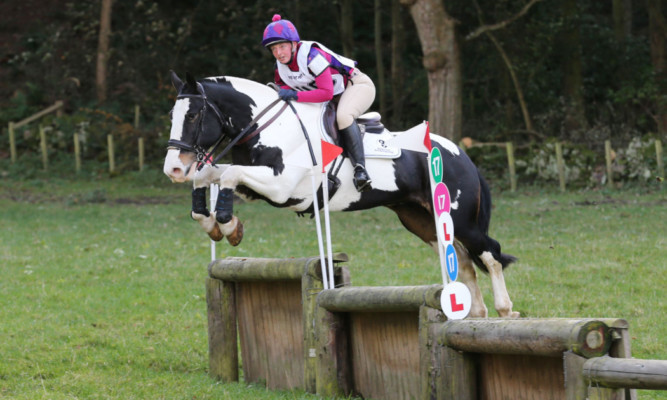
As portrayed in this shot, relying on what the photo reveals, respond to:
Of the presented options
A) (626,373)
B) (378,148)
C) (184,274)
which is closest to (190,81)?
(378,148)

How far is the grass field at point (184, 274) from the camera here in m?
6.80

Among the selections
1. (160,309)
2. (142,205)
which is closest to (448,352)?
(160,309)

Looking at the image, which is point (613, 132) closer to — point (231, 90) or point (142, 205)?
point (142, 205)

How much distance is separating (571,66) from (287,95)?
1690 cm

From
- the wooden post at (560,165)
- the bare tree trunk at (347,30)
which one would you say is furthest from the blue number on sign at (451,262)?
the bare tree trunk at (347,30)

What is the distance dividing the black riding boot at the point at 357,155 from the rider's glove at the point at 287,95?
0.42 metres

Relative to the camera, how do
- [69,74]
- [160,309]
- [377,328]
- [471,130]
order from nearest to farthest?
[377,328], [160,309], [471,130], [69,74]

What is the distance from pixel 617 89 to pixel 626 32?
1701mm

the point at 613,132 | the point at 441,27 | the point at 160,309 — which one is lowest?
the point at 160,309

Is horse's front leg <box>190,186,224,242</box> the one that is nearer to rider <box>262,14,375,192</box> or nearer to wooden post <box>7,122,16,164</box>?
rider <box>262,14,375,192</box>

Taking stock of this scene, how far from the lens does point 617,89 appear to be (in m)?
23.1

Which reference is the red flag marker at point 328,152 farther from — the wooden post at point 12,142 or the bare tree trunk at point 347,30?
the wooden post at point 12,142

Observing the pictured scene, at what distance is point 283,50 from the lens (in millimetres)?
6348

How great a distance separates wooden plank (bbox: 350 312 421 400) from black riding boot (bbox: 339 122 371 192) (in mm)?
1062
